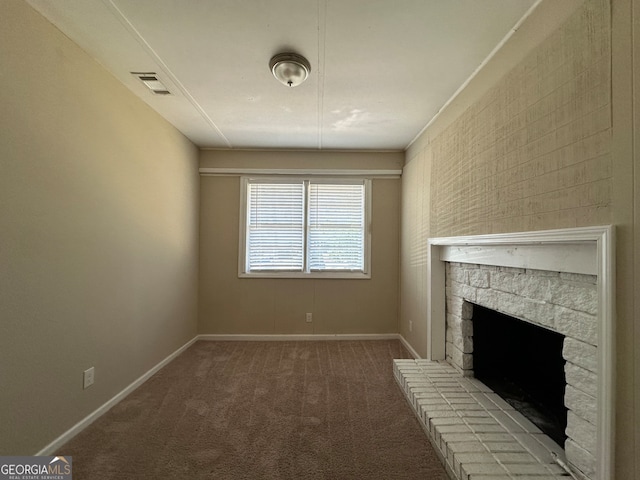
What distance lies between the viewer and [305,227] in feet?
13.6

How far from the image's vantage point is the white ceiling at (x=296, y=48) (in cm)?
165

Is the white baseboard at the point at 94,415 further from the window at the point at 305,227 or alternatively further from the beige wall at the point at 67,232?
the window at the point at 305,227

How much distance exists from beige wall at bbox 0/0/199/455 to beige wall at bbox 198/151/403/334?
1.08m

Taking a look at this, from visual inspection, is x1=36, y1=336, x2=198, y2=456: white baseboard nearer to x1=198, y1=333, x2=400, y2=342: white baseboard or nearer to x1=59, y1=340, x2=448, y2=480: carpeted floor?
x1=59, y1=340, x2=448, y2=480: carpeted floor

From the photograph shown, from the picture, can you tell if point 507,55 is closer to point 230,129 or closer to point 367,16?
point 367,16

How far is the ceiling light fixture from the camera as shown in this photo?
6.68 feet

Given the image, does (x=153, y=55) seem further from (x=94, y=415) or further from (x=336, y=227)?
(x=336, y=227)

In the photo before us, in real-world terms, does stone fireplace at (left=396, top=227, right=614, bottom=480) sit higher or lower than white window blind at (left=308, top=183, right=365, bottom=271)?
lower

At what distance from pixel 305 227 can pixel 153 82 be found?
7.67 ft

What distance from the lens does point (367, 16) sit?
1.70 m

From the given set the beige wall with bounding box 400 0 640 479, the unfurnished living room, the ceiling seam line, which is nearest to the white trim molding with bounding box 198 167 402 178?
the unfurnished living room

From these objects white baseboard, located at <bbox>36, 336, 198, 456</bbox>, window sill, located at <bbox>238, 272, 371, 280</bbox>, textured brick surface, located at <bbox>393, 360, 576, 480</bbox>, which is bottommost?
white baseboard, located at <bbox>36, 336, 198, 456</bbox>

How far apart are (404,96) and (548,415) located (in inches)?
99.3

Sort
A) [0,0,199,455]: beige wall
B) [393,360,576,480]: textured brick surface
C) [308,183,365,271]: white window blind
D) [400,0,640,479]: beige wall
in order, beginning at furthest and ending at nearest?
[308,183,365,271]: white window blind < [0,0,199,455]: beige wall < [393,360,576,480]: textured brick surface < [400,0,640,479]: beige wall
